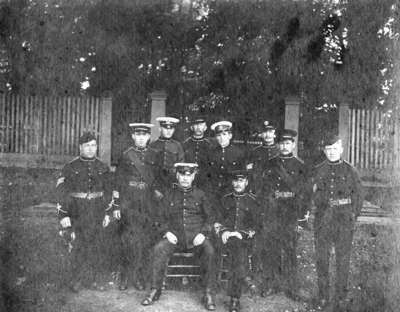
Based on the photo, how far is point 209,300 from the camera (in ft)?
10.4

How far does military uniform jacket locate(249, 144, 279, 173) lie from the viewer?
11.9 feet

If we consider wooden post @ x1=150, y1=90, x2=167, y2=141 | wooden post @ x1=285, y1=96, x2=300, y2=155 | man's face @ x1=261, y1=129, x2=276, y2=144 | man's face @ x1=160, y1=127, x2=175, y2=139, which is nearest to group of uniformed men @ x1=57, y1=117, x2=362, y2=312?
man's face @ x1=261, y1=129, x2=276, y2=144

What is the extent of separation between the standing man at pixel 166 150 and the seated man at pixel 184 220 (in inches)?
9.5

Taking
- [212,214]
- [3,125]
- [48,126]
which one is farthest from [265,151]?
[3,125]

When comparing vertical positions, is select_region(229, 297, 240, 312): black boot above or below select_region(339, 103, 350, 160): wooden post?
below

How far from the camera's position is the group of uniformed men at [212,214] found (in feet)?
10.6

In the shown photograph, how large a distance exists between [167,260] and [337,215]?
125 centimetres

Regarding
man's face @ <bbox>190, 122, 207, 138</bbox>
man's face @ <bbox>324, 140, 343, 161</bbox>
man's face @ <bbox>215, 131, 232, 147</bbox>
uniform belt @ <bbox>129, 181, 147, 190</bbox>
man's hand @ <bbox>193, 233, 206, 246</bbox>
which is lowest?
man's hand @ <bbox>193, 233, 206, 246</bbox>

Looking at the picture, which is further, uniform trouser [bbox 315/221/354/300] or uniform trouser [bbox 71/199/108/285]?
uniform trouser [bbox 71/199/108/285]

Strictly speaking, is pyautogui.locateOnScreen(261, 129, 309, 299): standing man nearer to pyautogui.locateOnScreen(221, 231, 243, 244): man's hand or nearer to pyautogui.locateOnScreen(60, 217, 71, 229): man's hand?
pyautogui.locateOnScreen(221, 231, 243, 244): man's hand

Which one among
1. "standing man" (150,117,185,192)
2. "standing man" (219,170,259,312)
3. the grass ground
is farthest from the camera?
"standing man" (150,117,185,192)

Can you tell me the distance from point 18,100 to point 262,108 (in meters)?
2.07

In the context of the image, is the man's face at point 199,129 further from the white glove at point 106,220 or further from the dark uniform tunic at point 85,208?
the white glove at point 106,220

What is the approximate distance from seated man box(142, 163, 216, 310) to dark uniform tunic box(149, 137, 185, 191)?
193mm
